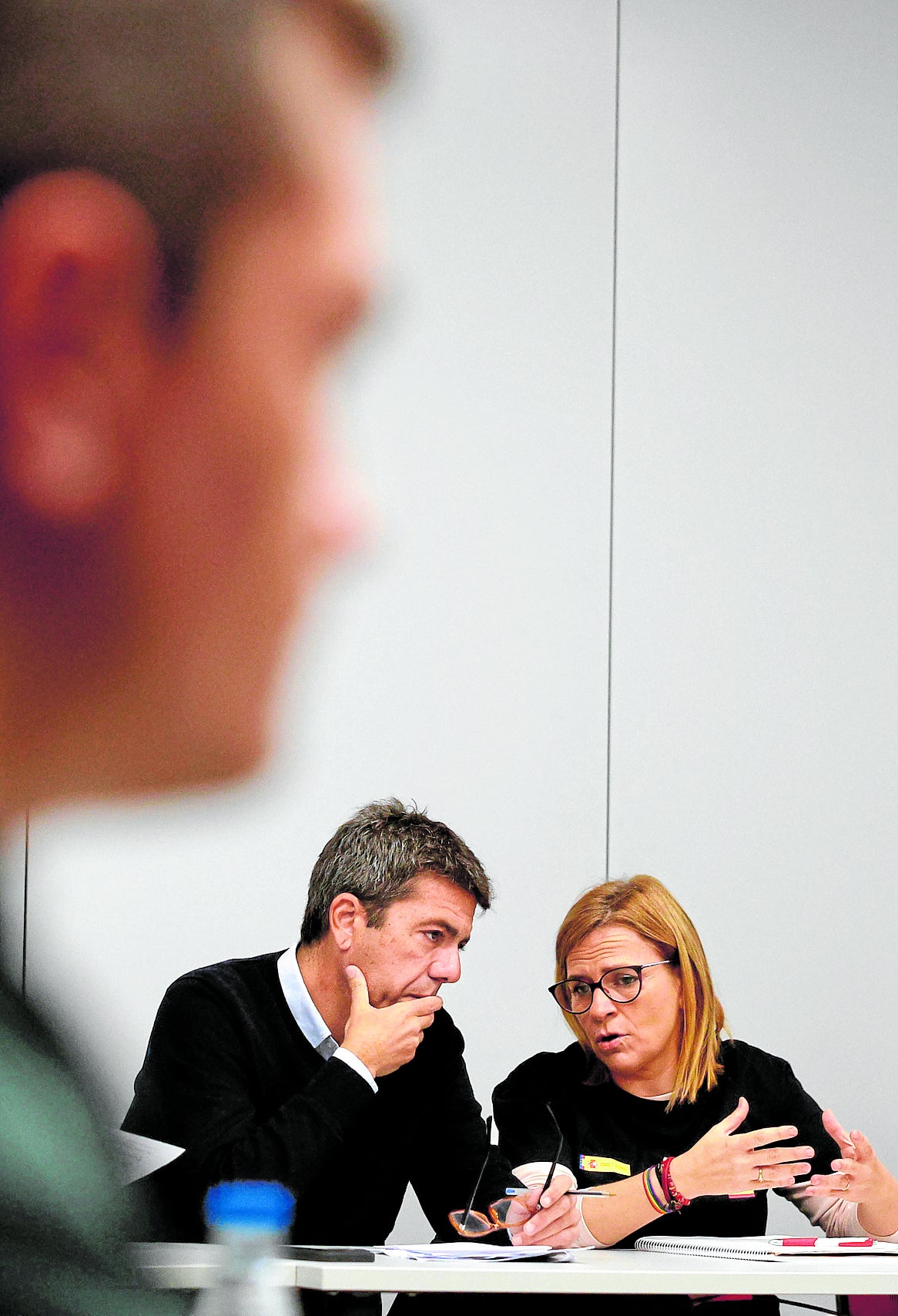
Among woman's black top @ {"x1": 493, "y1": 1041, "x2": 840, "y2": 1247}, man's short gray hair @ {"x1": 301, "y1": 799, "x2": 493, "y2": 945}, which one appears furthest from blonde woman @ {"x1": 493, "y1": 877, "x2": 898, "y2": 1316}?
man's short gray hair @ {"x1": 301, "y1": 799, "x2": 493, "y2": 945}

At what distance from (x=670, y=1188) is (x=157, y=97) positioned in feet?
4.16

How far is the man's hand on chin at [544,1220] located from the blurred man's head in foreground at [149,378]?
1.98 ft

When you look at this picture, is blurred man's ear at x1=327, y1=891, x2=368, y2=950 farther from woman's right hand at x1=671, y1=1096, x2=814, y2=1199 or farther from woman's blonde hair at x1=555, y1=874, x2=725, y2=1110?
woman's right hand at x1=671, y1=1096, x2=814, y2=1199

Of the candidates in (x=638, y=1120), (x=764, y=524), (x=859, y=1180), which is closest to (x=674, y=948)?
(x=638, y=1120)

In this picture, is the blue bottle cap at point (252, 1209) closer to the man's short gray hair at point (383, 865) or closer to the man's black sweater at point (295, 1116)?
the man's black sweater at point (295, 1116)

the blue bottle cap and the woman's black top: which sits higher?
the blue bottle cap

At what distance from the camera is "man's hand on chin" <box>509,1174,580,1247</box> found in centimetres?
160

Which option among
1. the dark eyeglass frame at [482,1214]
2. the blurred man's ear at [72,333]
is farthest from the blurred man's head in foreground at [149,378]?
the dark eyeglass frame at [482,1214]

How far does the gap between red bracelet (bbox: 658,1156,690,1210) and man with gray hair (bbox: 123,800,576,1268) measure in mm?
109

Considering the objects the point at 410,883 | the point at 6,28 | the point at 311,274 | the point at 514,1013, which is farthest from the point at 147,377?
the point at 514,1013

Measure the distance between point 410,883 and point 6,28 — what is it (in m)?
1.05

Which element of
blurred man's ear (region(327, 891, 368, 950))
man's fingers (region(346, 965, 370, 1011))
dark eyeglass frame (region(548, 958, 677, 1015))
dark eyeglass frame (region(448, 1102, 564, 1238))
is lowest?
dark eyeglass frame (region(448, 1102, 564, 1238))

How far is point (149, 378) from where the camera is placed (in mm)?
1212

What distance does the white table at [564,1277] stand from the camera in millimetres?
1276
